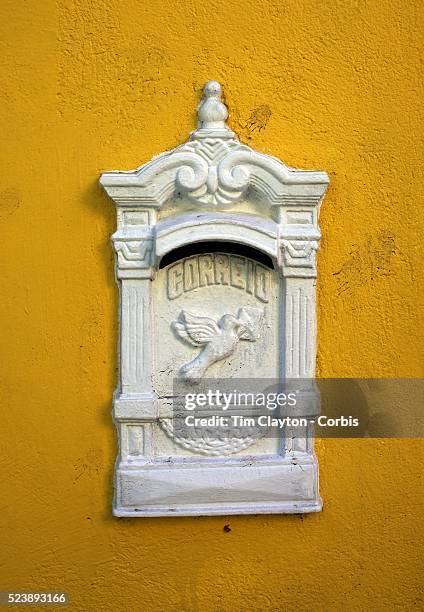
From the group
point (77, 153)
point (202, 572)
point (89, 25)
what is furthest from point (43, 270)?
point (202, 572)

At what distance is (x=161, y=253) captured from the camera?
2570 millimetres

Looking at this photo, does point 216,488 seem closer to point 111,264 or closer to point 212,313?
point 212,313

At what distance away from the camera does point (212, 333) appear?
2.70 m

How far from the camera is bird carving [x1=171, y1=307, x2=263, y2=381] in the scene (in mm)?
2697

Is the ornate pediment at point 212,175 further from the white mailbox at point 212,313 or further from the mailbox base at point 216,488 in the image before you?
the mailbox base at point 216,488

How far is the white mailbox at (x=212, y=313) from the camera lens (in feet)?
8.61

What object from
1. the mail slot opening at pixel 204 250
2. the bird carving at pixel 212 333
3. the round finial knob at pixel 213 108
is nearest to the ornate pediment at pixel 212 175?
the round finial knob at pixel 213 108

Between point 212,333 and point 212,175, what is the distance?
66 cm

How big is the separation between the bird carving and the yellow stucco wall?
303 mm

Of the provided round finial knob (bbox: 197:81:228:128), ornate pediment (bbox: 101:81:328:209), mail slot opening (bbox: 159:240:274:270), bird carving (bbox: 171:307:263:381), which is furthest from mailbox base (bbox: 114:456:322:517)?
round finial knob (bbox: 197:81:228:128)

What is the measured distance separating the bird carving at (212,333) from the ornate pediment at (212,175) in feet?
1.59

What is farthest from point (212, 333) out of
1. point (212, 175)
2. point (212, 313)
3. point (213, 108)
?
point (213, 108)

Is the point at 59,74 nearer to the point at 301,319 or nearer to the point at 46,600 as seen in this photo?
the point at 301,319

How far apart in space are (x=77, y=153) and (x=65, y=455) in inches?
51.4
